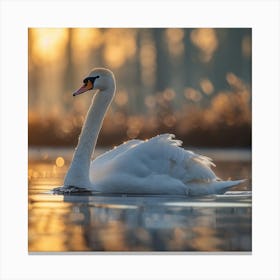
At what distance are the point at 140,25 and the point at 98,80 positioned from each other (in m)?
1.50

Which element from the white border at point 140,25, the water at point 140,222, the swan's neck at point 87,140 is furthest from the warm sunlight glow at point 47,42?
the swan's neck at point 87,140

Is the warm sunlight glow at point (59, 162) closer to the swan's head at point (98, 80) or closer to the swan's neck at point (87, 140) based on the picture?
the swan's neck at point (87, 140)

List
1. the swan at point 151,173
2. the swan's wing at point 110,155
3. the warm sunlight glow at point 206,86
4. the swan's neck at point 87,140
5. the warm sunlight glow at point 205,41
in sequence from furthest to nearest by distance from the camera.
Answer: the swan's wing at point 110,155, the swan's neck at point 87,140, the swan at point 151,173, the warm sunlight glow at point 206,86, the warm sunlight glow at point 205,41

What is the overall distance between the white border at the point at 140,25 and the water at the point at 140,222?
115 mm

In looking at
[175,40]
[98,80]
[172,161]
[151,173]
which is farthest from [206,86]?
[98,80]

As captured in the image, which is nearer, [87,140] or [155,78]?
[155,78]

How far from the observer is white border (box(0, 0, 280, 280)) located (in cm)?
2133

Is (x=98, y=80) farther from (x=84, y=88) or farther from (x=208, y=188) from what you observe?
(x=208, y=188)

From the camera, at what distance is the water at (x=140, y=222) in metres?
21.3

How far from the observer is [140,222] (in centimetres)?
2159

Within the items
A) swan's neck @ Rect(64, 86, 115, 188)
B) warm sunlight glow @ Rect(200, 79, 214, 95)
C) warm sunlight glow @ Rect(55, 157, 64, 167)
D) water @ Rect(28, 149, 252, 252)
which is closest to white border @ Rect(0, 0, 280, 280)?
water @ Rect(28, 149, 252, 252)

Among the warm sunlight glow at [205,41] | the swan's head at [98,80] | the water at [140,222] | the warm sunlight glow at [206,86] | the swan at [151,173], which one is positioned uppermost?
the warm sunlight glow at [205,41]
